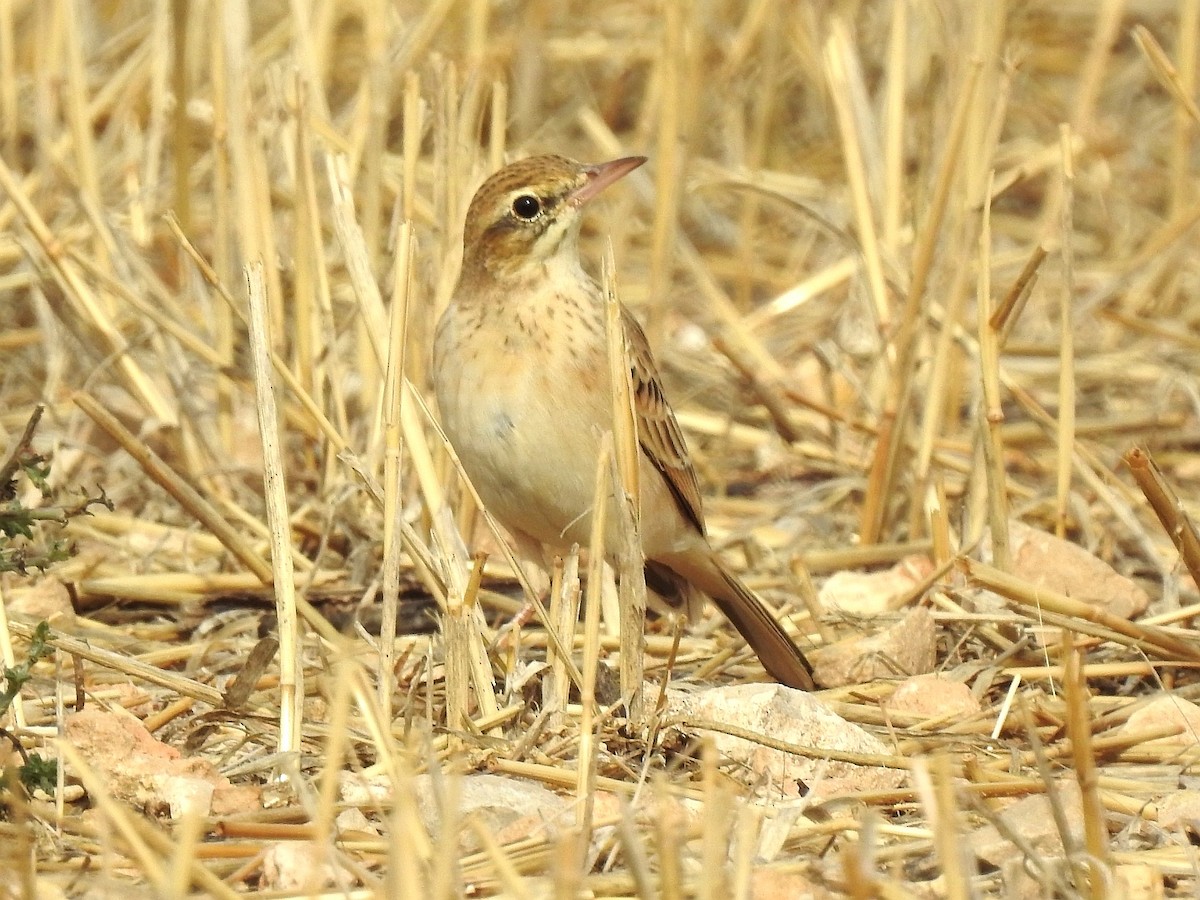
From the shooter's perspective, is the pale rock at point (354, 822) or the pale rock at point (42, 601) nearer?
the pale rock at point (354, 822)

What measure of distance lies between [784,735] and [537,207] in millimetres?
1446

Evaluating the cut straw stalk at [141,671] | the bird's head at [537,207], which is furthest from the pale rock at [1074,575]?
the cut straw stalk at [141,671]

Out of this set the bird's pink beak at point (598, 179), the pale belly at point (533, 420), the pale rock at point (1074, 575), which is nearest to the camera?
the pale belly at point (533, 420)

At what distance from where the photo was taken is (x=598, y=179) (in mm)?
4133

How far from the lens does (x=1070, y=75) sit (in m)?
9.13

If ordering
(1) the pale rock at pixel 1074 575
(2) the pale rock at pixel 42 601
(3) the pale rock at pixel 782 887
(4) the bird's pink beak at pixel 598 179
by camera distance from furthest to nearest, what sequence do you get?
1. (1) the pale rock at pixel 1074 575
2. (2) the pale rock at pixel 42 601
3. (4) the bird's pink beak at pixel 598 179
4. (3) the pale rock at pixel 782 887

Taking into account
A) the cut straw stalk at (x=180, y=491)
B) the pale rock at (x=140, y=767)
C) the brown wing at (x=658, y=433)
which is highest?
the brown wing at (x=658, y=433)

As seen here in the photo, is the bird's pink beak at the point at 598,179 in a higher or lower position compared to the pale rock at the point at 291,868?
higher

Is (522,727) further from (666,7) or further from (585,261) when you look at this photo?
(585,261)

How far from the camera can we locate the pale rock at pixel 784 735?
328cm

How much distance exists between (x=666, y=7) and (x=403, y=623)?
6.55 feet

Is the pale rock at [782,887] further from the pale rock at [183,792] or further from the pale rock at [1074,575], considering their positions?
the pale rock at [1074,575]

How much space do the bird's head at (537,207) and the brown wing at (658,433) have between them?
0.32 m

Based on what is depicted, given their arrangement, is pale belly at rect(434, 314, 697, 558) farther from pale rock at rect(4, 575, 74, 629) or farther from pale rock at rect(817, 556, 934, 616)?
pale rock at rect(4, 575, 74, 629)
